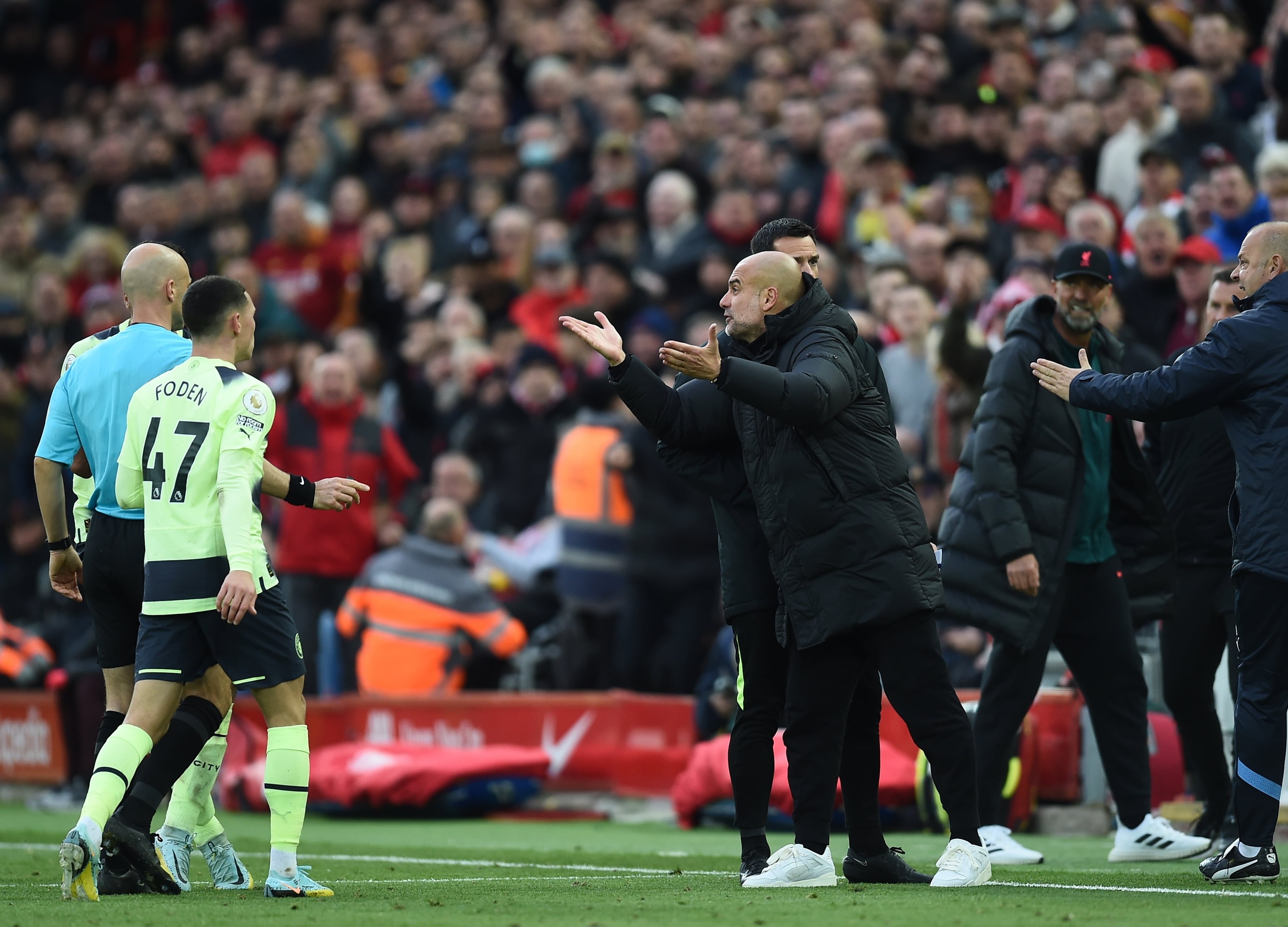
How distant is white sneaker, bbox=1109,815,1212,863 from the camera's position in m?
8.23

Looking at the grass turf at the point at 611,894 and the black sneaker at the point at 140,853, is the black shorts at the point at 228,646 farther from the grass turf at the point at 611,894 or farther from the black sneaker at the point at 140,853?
the grass turf at the point at 611,894

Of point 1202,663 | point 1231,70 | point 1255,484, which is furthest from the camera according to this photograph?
point 1231,70

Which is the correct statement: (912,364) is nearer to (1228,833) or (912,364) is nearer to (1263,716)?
(1228,833)

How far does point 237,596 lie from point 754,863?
2159 millimetres

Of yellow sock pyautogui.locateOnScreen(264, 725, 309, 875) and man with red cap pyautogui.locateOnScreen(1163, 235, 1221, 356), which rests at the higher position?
man with red cap pyautogui.locateOnScreen(1163, 235, 1221, 356)

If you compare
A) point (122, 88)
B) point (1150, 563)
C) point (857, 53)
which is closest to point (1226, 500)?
point (1150, 563)

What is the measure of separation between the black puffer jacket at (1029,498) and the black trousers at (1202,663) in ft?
0.54

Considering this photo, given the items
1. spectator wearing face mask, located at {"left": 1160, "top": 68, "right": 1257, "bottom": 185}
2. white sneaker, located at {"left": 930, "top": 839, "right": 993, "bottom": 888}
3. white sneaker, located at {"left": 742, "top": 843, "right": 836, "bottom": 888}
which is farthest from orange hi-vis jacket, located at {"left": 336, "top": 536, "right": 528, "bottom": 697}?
white sneaker, located at {"left": 930, "top": 839, "right": 993, "bottom": 888}

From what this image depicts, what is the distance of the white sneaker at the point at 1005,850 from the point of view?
821cm

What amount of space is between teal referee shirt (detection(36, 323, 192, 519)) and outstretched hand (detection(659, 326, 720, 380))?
2104mm

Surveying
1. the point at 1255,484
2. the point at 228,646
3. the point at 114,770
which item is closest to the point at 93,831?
the point at 114,770

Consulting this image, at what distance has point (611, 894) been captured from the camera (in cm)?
678

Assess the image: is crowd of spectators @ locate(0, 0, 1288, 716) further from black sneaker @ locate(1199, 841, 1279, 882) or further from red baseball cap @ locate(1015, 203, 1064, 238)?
black sneaker @ locate(1199, 841, 1279, 882)

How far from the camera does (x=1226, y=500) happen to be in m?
8.68
